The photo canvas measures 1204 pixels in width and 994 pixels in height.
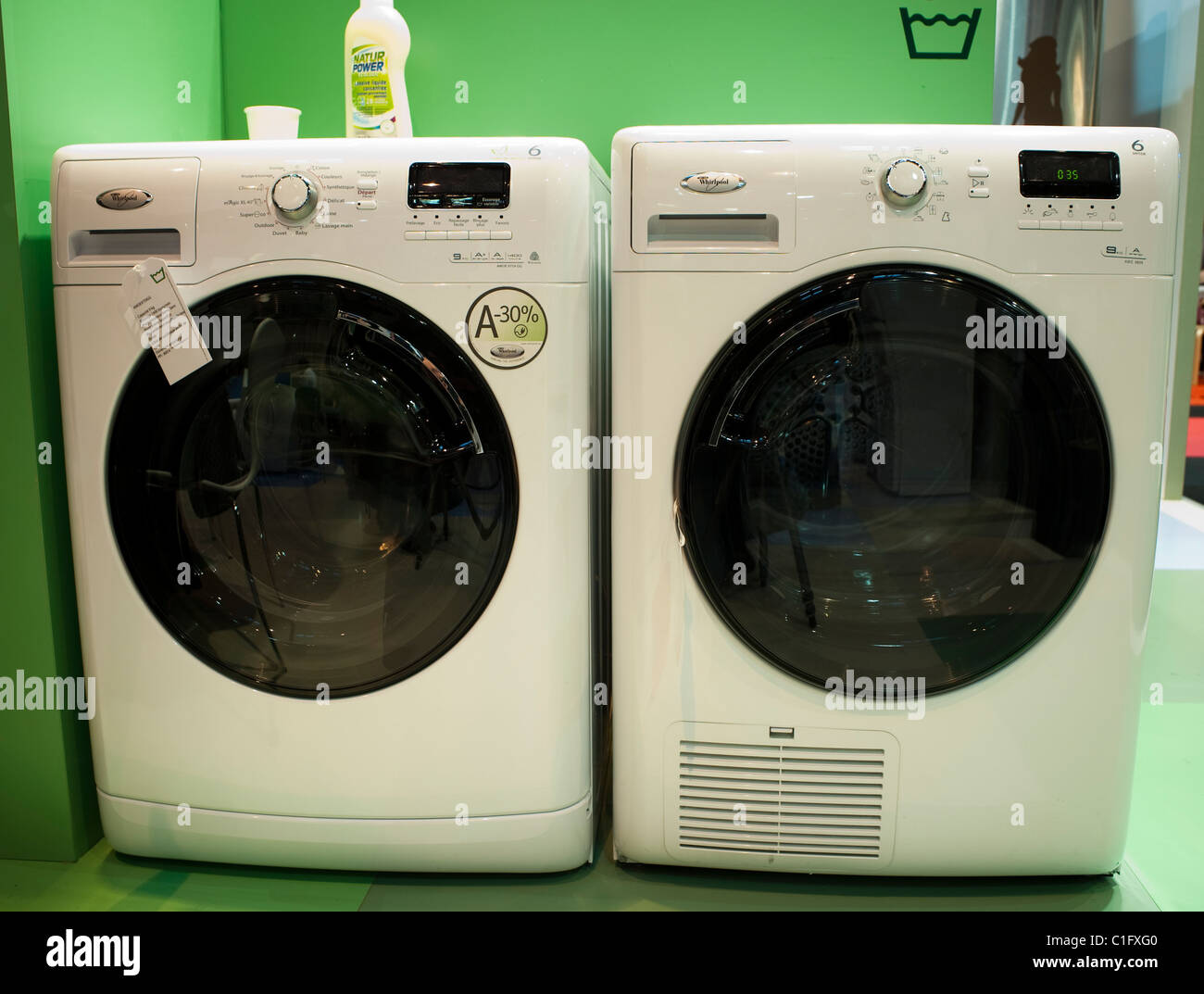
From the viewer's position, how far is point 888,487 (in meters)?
1.28

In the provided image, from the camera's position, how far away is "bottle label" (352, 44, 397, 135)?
164 cm

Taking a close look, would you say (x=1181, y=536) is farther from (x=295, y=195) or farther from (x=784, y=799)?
(x=295, y=195)

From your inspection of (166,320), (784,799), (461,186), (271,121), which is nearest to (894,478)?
(784,799)

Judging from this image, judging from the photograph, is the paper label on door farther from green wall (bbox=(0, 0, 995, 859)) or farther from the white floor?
the white floor

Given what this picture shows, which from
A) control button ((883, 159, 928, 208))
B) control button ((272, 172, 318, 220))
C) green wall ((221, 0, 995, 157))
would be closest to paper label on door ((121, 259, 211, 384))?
control button ((272, 172, 318, 220))

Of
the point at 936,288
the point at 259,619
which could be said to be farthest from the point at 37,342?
the point at 936,288

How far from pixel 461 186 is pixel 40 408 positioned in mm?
706

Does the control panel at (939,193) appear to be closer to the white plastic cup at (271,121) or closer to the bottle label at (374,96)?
the bottle label at (374,96)

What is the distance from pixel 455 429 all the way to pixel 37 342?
0.64 m

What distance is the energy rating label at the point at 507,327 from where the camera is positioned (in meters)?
1.26

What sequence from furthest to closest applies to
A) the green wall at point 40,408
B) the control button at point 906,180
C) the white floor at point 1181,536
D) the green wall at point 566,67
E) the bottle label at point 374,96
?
the white floor at point 1181,536 < the green wall at point 566,67 < the bottle label at point 374,96 < the green wall at point 40,408 < the control button at point 906,180

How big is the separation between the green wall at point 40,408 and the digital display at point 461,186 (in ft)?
Result: 1.89

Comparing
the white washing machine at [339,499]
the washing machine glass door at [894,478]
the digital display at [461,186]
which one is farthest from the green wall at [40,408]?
the washing machine glass door at [894,478]
